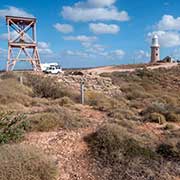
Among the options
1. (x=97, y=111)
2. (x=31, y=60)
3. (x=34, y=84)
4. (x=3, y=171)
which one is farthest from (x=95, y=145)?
(x=31, y=60)

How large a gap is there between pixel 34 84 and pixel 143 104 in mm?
7602

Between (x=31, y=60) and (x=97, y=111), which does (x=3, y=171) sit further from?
(x=31, y=60)

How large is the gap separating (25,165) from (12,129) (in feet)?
8.73

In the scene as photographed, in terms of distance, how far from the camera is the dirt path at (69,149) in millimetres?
7125

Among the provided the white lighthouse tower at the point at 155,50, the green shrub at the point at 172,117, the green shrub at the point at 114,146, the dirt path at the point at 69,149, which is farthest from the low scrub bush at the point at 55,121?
the white lighthouse tower at the point at 155,50

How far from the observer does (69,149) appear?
8.32 m

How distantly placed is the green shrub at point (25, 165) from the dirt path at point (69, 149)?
0.46 m

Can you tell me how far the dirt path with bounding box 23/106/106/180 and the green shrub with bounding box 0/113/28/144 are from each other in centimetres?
30

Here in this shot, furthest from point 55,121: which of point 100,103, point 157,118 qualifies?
point 100,103

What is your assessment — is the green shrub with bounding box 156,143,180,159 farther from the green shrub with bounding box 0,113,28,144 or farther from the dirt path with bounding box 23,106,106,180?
the green shrub with bounding box 0,113,28,144

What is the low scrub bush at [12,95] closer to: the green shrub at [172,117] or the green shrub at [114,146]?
the green shrub at [172,117]

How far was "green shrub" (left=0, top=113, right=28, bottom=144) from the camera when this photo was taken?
27.1 ft

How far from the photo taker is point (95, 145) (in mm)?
8469

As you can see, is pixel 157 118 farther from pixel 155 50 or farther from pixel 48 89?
pixel 155 50
